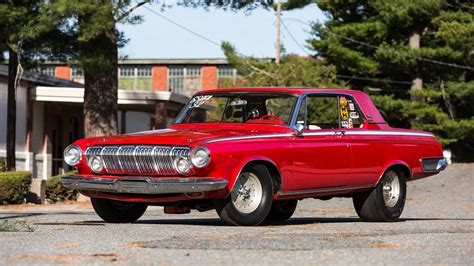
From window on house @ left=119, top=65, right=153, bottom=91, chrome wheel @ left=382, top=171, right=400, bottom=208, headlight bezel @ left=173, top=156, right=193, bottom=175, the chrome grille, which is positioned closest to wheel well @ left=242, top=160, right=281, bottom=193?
headlight bezel @ left=173, top=156, right=193, bottom=175

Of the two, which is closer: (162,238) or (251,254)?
(251,254)

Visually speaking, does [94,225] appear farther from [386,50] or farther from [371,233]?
[386,50]

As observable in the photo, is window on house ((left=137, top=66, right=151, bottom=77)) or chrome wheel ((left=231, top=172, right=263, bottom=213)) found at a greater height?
window on house ((left=137, top=66, right=151, bottom=77))

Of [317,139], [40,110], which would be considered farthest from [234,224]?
[40,110]

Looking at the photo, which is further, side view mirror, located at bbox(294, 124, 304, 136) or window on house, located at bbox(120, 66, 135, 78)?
window on house, located at bbox(120, 66, 135, 78)

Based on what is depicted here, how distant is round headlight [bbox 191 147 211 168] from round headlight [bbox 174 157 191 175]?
0.11 m

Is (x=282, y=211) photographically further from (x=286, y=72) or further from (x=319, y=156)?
(x=286, y=72)

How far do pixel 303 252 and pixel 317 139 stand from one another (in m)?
4.20

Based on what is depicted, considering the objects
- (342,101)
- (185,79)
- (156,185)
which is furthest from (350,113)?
(185,79)

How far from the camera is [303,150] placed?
39.2 feet

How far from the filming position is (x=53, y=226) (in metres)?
11.5

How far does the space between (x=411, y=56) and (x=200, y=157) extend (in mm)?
33205

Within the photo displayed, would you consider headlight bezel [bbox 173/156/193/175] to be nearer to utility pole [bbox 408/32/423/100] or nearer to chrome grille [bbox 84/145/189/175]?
chrome grille [bbox 84/145/189/175]

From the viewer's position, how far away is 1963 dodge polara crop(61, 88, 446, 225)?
10898 millimetres
